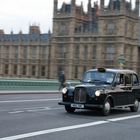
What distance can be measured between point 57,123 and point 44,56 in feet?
267

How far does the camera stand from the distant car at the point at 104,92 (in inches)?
672

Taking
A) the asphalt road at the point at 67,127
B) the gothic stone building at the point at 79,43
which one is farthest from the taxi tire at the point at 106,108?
the gothic stone building at the point at 79,43

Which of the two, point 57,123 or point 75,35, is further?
point 75,35

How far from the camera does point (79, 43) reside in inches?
3499

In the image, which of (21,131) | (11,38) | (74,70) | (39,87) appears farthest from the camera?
(11,38)

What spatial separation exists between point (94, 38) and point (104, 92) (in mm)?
70924

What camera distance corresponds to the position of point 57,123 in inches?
559

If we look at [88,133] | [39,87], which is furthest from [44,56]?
[88,133]

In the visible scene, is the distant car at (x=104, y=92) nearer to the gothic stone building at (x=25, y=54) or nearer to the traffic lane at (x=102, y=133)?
the traffic lane at (x=102, y=133)

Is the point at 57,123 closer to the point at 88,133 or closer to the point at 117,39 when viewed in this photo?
the point at 88,133

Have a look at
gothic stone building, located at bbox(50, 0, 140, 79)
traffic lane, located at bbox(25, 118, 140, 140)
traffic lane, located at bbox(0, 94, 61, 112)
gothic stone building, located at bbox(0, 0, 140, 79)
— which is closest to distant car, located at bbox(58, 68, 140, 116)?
traffic lane, located at bbox(25, 118, 140, 140)

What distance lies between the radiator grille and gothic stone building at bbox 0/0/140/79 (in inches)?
2492

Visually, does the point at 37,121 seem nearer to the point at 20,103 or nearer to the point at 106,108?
the point at 106,108

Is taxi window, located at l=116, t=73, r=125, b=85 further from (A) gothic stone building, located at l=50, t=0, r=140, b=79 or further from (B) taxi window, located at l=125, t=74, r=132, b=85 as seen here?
(A) gothic stone building, located at l=50, t=0, r=140, b=79
